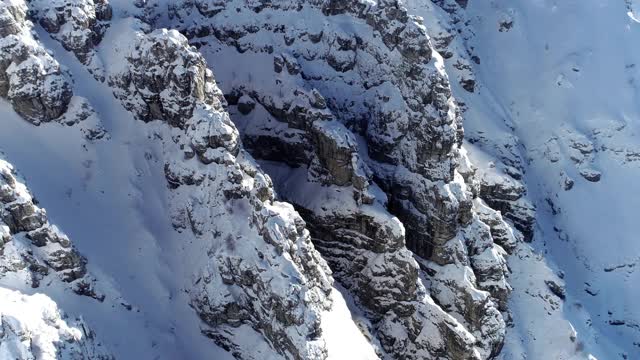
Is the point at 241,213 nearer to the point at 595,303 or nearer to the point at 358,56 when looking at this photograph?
the point at 358,56

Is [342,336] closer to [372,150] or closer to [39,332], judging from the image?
[372,150]

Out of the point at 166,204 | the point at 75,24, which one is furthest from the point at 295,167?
the point at 75,24

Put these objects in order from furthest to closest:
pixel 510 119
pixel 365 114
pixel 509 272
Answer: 1. pixel 510 119
2. pixel 509 272
3. pixel 365 114

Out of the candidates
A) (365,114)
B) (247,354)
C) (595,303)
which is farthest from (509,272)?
(247,354)

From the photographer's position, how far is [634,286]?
10512 centimetres

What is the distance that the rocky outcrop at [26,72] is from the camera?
215 ft

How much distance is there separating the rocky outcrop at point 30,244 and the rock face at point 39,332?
276cm

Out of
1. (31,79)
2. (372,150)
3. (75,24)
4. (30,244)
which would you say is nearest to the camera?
(30,244)

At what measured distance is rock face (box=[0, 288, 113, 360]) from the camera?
5147 centimetres

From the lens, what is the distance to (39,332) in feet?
178

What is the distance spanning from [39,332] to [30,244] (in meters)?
9.41

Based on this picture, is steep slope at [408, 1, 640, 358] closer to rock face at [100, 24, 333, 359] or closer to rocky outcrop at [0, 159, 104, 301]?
rock face at [100, 24, 333, 359]

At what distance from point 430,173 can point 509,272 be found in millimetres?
21634

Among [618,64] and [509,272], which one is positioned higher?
[618,64]
